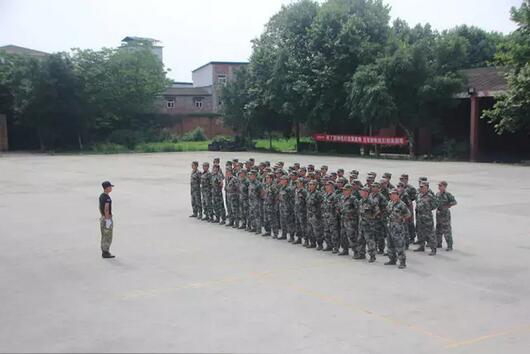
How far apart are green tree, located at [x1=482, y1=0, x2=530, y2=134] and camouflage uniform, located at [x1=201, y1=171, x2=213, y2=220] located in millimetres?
18586

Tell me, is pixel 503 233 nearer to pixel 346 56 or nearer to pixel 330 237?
pixel 330 237

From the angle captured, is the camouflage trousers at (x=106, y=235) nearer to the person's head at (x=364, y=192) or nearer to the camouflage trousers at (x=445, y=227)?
the person's head at (x=364, y=192)

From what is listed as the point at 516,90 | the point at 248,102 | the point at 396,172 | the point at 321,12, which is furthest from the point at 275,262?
the point at 248,102

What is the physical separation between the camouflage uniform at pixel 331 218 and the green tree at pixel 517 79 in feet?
65.0

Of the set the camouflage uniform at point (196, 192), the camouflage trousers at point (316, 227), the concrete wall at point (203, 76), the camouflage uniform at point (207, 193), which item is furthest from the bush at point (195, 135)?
the camouflage trousers at point (316, 227)

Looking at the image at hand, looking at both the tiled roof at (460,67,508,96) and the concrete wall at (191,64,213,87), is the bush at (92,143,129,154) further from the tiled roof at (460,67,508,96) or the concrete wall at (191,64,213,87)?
the tiled roof at (460,67,508,96)

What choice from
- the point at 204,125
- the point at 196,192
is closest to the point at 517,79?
the point at 196,192

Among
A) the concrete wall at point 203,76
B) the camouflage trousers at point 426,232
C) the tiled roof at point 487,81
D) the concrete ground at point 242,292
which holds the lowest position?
the concrete ground at point 242,292

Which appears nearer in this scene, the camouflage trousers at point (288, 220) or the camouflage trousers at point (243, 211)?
the camouflage trousers at point (288, 220)

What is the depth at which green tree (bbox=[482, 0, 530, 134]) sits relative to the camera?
1083 inches

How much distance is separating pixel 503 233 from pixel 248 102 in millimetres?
34181

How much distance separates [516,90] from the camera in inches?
1094

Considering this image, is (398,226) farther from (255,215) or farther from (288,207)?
(255,215)

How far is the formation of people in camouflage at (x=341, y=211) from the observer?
10242 millimetres
